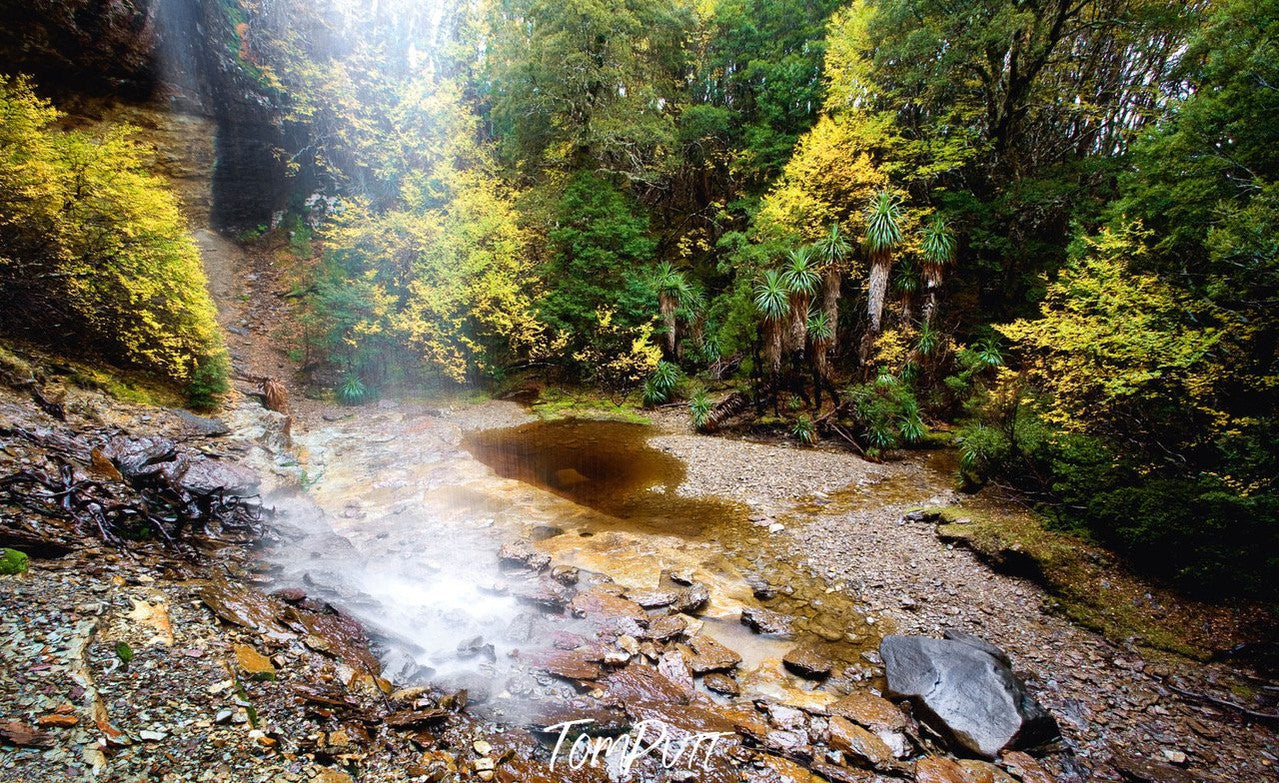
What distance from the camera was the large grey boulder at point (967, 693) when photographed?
3943 mm

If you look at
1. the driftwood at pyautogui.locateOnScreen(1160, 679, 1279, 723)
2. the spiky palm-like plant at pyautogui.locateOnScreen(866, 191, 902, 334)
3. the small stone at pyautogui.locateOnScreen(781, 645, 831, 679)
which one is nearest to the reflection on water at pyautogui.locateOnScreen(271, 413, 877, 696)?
the small stone at pyautogui.locateOnScreen(781, 645, 831, 679)

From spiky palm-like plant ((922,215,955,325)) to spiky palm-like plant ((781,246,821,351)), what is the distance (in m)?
3.30

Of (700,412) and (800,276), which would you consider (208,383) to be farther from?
(800,276)

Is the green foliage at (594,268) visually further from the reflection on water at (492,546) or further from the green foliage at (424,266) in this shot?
the reflection on water at (492,546)

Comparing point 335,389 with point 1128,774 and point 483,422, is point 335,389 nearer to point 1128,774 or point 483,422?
point 483,422

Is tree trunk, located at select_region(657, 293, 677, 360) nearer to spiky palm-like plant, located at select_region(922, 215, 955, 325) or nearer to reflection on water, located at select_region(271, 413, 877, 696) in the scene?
reflection on water, located at select_region(271, 413, 877, 696)

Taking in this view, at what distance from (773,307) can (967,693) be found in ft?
33.0

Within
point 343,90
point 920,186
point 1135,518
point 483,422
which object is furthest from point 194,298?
point 920,186

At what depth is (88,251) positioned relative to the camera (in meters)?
6.93

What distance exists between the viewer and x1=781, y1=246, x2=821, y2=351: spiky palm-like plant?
497 inches

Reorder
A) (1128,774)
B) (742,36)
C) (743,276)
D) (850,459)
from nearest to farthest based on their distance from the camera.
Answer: (1128,774)
(850,459)
(743,276)
(742,36)

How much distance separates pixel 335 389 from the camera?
1558 centimetres

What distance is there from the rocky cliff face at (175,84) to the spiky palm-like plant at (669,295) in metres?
16.6

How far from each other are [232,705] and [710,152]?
22.2m
